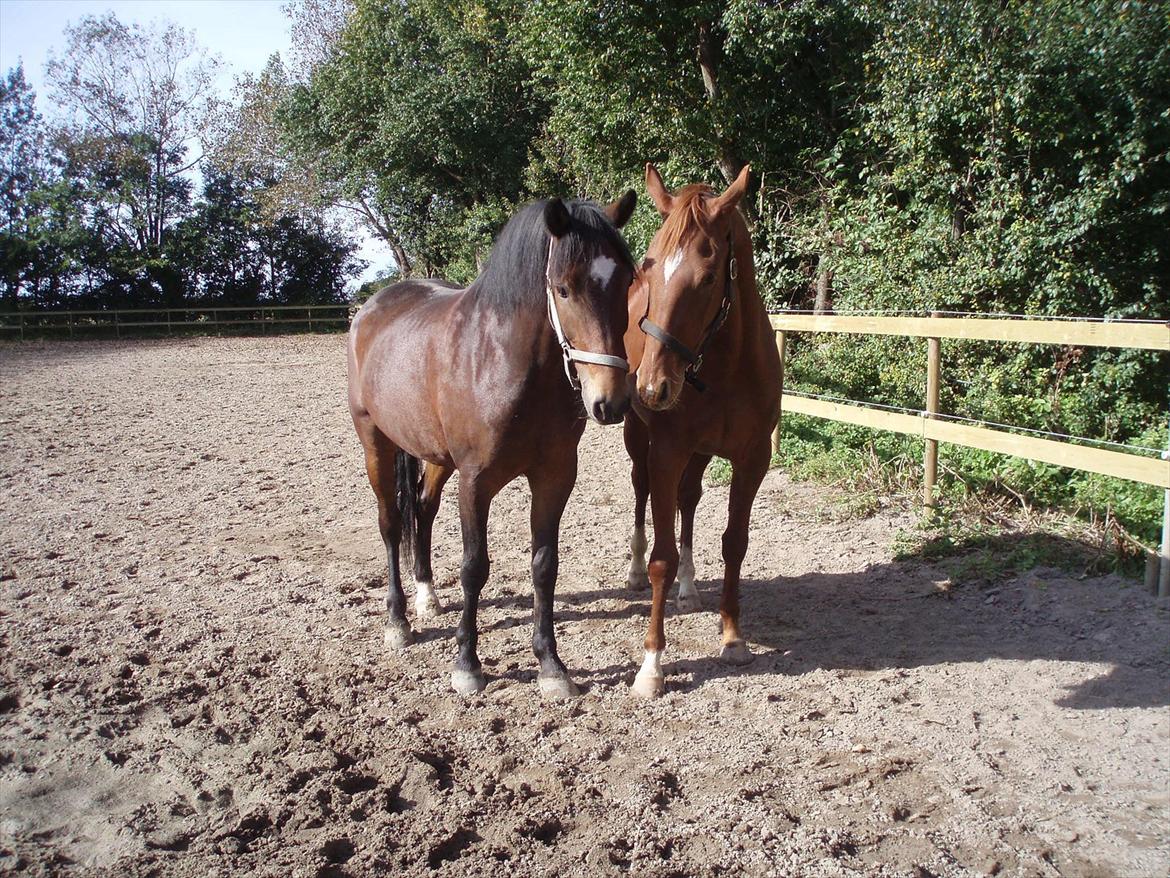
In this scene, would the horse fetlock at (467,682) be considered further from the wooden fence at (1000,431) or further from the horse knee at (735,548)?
the wooden fence at (1000,431)

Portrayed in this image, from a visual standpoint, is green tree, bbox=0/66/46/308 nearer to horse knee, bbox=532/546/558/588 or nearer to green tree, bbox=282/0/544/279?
green tree, bbox=282/0/544/279

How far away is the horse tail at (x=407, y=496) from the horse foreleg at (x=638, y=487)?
4.00 ft

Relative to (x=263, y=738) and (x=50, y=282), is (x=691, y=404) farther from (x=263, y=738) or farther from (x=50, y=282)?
(x=50, y=282)

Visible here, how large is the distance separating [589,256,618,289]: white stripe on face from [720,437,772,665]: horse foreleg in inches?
48.0

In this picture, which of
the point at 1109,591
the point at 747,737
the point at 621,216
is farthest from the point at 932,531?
the point at 621,216

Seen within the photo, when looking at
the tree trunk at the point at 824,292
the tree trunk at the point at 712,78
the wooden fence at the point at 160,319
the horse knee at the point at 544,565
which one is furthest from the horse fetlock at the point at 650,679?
the wooden fence at the point at 160,319

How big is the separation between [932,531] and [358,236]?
29908 millimetres

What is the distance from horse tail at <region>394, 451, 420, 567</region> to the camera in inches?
171

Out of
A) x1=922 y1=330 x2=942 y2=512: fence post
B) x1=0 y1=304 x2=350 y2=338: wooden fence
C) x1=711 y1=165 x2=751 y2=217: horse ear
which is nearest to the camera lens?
x1=711 y1=165 x2=751 y2=217: horse ear

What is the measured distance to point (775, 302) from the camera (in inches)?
409

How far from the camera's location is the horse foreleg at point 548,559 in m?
3.26

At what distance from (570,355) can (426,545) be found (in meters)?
1.90

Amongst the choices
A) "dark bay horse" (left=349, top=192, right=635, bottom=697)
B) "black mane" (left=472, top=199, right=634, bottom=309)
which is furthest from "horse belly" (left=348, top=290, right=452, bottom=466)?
"black mane" (left=472, top=199, right=634, bottom=309)

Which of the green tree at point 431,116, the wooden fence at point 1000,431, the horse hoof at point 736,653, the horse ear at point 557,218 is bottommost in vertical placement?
the horse hoof at point 736,653
